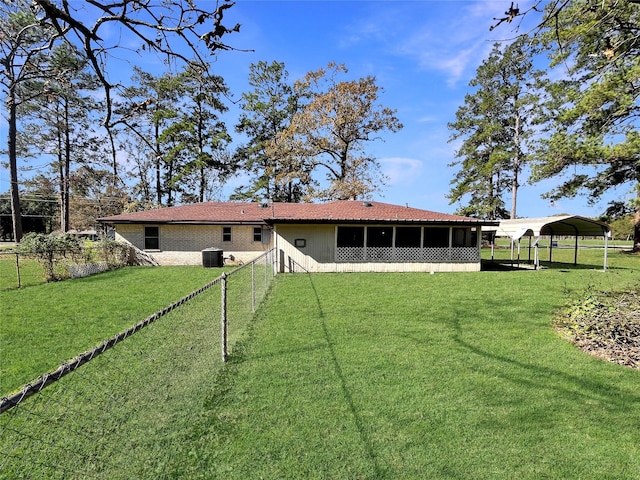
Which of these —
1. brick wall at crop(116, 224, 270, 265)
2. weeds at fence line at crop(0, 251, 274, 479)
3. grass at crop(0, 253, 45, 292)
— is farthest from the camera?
brick wall at crop(116, 224, 270, 265)

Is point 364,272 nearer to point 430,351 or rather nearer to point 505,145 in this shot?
point 430,351

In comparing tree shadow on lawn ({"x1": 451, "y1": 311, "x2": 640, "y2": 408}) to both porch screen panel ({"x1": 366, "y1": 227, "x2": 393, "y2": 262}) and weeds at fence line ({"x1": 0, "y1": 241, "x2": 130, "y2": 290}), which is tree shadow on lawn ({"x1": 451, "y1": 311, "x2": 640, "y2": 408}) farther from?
weeds at fence line ({"x1": 0, "y1": 241, "x2": 130, "y2": 290})

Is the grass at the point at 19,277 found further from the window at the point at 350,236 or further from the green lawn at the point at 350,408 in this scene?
the window at the point at 350,236

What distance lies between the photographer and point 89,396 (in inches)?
152

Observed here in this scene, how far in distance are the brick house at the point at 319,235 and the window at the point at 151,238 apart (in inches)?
1.9

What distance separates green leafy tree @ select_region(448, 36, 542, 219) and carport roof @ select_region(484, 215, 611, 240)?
43.7ft

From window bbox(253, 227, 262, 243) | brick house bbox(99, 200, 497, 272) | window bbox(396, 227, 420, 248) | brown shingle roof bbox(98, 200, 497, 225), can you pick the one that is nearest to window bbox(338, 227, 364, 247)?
brick house bbox(99, 200, 497, 272)

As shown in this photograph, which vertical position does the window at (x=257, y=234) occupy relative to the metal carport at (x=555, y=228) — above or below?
below

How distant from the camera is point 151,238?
19.0 m

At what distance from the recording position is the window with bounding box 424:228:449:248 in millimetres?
19031

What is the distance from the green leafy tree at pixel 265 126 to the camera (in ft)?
104

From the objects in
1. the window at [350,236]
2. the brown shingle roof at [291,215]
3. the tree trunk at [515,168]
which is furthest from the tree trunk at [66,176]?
the tree trunk at [515,168]

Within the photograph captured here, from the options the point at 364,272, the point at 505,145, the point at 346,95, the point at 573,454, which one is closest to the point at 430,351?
the point at 573,454

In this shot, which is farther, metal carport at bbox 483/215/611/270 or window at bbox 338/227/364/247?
window at bbox 338/227/364/247
